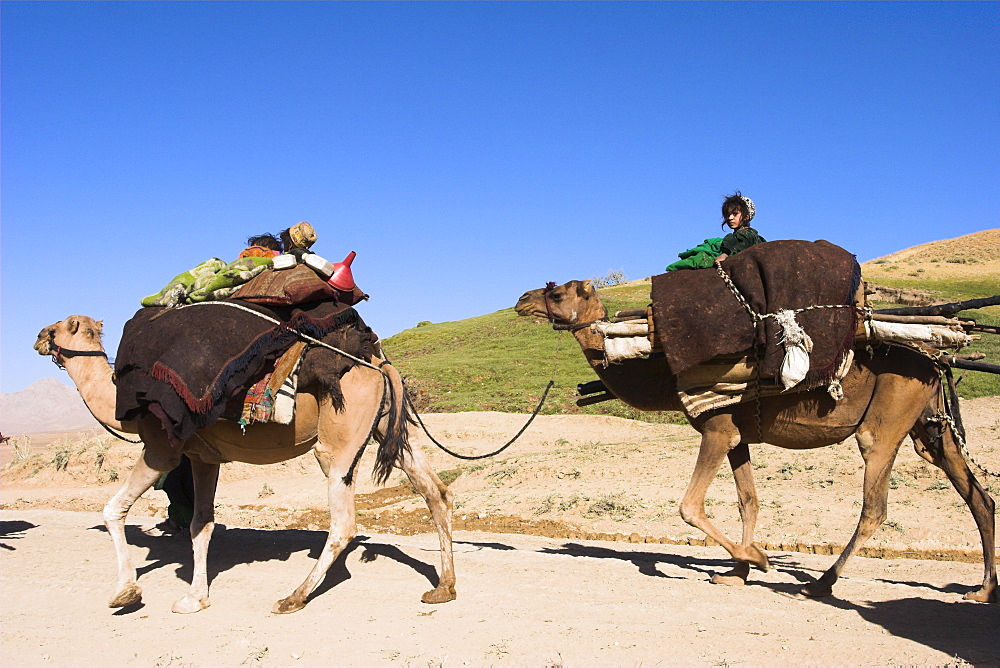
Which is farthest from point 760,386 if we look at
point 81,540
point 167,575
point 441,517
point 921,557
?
point 81,540

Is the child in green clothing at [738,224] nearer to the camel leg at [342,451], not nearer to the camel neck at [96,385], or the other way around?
the camel leg at [342,451]

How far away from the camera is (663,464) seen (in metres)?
15.3

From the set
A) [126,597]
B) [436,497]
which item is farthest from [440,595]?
[126,597]

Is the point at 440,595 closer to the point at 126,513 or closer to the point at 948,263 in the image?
the point at 126,513

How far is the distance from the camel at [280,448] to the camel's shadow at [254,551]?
59 cm

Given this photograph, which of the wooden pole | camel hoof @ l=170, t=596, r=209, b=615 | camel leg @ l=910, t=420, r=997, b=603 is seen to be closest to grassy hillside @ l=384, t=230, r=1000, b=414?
camel leg @ l=910, t=420, r=997, b=603

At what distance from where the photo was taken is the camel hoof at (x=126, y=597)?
667cm

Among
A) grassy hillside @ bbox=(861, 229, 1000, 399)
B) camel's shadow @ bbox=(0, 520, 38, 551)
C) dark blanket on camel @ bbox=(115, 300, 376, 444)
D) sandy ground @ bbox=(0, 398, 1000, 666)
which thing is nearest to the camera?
sandy ground @ bbox=(0, 398, 1000, 666)

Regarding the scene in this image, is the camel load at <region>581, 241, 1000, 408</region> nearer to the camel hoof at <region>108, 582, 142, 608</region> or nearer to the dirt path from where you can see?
the dirt path

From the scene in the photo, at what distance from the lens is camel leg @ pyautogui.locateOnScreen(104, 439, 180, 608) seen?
22.2 feet

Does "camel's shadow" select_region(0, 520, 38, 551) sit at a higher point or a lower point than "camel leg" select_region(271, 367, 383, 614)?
lower

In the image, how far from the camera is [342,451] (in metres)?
7.31

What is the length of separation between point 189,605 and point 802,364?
18.4 feet

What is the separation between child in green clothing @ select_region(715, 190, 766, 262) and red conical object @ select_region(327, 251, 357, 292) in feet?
12.0
